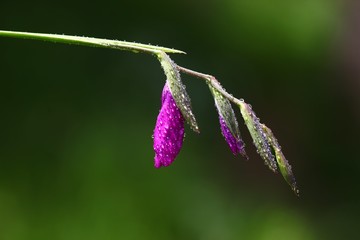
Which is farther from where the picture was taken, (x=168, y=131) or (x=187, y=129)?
(x=187, y=129)

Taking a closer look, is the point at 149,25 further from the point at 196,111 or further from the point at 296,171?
the point at 296,171

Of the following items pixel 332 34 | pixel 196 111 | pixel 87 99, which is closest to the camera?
pixel 87 99

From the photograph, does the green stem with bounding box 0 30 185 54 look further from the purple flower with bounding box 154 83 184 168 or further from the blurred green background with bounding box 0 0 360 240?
the blurred green background with bounding box 0 0 360 240

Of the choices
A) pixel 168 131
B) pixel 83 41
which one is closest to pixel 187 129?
pixel 168 131

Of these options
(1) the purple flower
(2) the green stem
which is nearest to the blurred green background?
(1) the purple flower

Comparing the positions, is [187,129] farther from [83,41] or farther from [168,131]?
[83,41]

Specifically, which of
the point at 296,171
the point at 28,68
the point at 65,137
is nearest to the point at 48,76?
the point at 28,68

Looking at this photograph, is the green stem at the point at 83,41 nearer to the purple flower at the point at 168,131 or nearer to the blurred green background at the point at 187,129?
the purple flower at the point at 168,131
